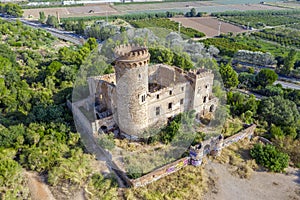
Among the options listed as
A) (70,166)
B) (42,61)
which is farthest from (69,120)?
(42,61)

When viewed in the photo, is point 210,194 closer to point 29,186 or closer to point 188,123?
point 188,123

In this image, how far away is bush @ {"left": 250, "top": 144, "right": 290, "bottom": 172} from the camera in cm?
2641

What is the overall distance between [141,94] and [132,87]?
4.72 feet

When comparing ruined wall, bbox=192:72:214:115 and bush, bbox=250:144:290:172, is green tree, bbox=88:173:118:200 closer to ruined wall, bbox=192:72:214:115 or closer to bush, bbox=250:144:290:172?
ruined wall, bbox=192:72:214:115

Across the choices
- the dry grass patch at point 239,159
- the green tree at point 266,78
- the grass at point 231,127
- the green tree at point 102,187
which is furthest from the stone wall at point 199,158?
the green tree at point 266,78

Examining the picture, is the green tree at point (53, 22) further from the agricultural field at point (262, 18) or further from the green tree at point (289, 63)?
the green tree at point (289, 63)

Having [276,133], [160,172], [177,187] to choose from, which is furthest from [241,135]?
[160,172]

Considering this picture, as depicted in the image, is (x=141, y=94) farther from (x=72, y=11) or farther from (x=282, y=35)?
(x=72, y=11)

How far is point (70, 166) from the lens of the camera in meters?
24.9

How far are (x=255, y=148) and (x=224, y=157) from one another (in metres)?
3.60

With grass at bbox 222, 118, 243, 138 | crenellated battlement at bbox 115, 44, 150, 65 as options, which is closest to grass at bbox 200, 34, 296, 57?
grass at bbox 222, 118, 243, 138

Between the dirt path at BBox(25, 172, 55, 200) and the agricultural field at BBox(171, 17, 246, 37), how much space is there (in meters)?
71.5

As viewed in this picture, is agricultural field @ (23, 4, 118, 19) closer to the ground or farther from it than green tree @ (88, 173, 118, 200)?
farther from it

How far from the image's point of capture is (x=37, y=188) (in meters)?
23.6
